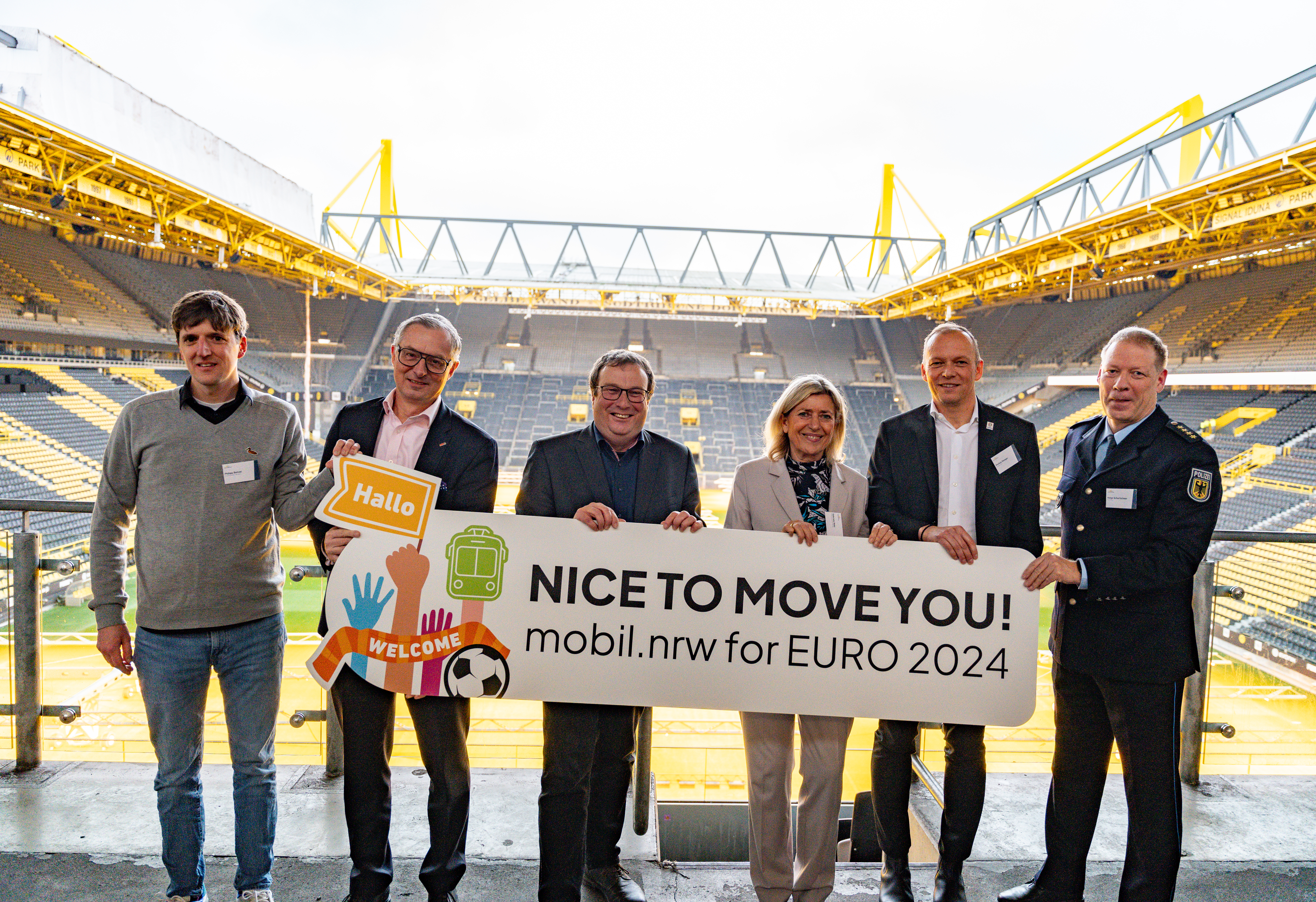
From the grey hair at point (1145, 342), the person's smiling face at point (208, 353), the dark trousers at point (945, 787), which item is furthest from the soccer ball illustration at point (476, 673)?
the grey hair at point (1145, 342)

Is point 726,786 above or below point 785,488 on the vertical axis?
below

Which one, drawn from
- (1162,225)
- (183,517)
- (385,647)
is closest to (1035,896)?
(385,647)

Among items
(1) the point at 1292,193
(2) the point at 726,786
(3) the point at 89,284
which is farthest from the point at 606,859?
(3) the point at 89,284

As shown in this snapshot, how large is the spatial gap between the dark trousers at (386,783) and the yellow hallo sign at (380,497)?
43cm

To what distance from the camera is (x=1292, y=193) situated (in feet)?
37.1

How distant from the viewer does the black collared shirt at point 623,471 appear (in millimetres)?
2076

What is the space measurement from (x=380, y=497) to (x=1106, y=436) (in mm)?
2169

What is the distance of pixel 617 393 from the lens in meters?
1.98

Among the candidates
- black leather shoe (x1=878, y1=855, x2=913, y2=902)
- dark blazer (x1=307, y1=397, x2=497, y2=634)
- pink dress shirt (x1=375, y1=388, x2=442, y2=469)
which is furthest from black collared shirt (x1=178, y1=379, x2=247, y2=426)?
black leather shoe (x1=878, y1=855, x2=913, y2=902)

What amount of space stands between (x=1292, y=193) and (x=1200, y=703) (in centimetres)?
1321

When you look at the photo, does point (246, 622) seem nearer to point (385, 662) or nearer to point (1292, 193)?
point (385, 662)

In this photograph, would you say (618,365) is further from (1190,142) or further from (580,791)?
(1190,142)

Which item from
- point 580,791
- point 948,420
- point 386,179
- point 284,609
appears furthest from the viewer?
point 386,179

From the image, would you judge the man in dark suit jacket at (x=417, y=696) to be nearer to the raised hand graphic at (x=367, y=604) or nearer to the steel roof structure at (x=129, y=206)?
the raised hand graphic at (x=367, y=604)
